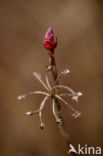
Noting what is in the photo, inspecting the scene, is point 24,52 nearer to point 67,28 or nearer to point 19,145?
point 67,28

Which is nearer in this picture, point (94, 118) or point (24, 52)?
point (94, 118)

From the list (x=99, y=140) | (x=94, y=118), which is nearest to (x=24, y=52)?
(x=94, y=118)

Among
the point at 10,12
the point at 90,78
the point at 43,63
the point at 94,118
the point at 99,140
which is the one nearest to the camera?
the point at 99,140

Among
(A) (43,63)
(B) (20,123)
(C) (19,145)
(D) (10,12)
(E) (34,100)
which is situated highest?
(D) (10,12)

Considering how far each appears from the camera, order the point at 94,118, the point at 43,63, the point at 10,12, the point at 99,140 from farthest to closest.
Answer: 1. the point at 10,12
2. the point at 43,63
3. the point at 94,118
4. the point at 99,140

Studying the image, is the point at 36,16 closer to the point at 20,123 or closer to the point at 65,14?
→ the point at 65,14

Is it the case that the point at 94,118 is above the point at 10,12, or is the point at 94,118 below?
below

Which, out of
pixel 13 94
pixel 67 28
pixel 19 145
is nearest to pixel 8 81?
pixel 13 94
